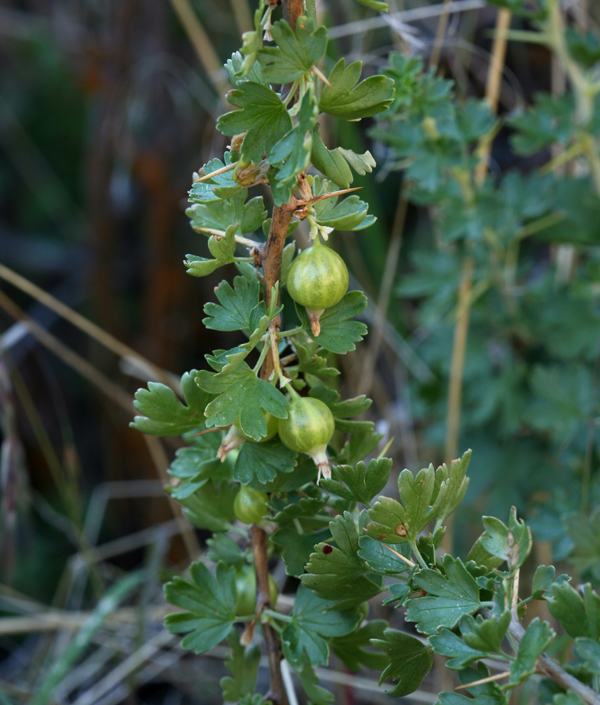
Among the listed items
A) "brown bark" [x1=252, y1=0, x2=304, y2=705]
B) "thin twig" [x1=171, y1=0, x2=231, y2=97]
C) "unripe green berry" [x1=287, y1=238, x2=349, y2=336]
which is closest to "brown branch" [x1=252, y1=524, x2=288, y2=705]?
→ "brown bark" [x1=252, y1=0, x2=304, y2=705]

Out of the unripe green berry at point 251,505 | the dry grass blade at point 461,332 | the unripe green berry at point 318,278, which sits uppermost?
the unripe green berry at point 318,278

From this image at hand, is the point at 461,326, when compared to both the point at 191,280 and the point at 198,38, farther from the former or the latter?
the point at 191,280

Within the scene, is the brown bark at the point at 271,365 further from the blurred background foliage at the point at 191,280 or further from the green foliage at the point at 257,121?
the blurred background foliage at the point at 191,280

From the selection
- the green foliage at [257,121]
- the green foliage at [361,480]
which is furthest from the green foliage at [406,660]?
the green foliage at [257,121]

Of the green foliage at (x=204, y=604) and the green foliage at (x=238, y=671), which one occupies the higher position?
the green foliage at (x=204, y=604)

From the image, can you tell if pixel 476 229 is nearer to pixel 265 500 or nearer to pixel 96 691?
pixel 265 500

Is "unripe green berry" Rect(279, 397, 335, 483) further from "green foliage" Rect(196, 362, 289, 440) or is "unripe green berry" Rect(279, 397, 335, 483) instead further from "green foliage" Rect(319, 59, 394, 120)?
"green foliage" Rect(319, 59, 394, 120)

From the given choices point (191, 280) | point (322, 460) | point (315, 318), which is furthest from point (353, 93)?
point (191, 280)
